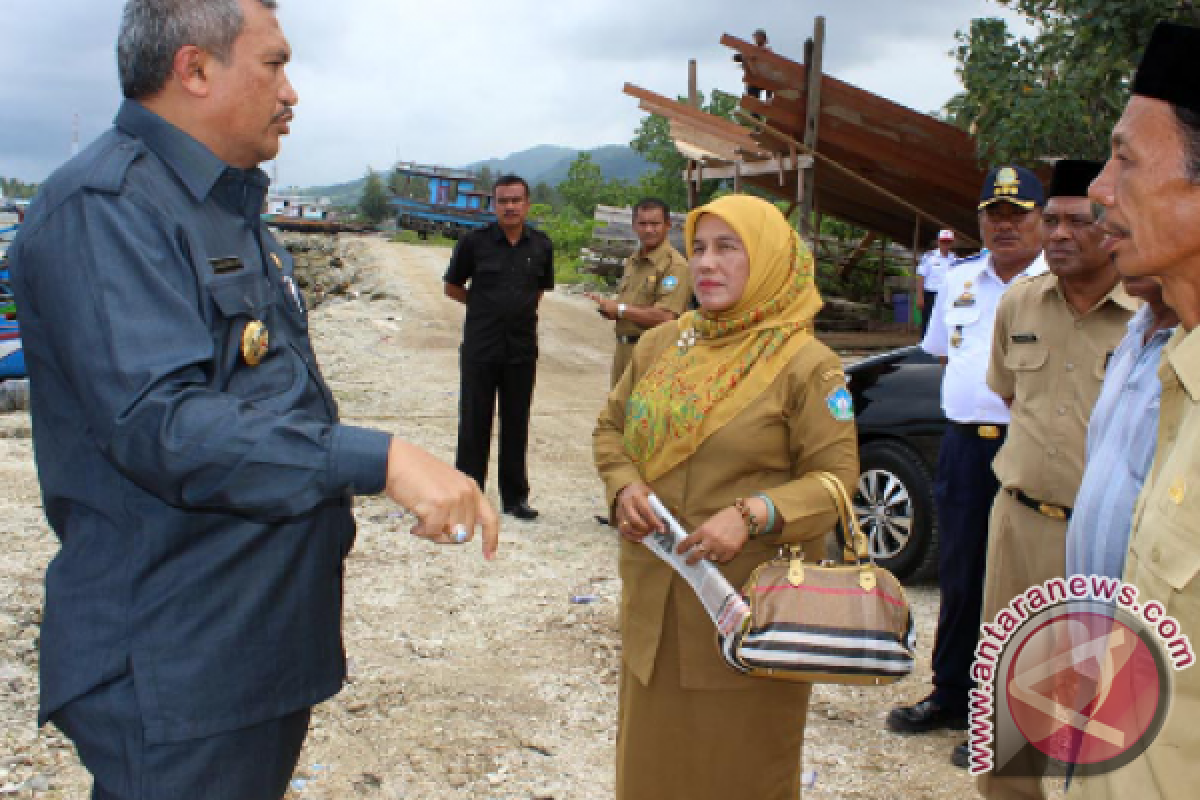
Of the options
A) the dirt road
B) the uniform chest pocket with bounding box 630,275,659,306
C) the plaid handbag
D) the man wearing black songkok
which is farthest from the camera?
the uniform chest pocket with bounding box 630,275,659,306

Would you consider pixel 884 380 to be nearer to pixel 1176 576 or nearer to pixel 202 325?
pixel 1176 576

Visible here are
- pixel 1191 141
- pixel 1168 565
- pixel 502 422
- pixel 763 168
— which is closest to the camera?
pixel 1168 565

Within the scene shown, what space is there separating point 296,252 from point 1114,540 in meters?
34.8

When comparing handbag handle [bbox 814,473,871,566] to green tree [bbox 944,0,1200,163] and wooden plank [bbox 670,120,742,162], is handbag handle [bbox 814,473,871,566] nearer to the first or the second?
green tree [bbox 944,0,1200,163]

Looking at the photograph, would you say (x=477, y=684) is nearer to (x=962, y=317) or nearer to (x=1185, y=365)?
(x=962, y=317)

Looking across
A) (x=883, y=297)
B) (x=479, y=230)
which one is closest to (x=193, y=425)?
(x=479, y=230)

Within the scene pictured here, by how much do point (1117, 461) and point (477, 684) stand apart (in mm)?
3102

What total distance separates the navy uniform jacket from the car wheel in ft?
12.5

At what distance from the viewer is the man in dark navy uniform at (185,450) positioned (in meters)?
1.58

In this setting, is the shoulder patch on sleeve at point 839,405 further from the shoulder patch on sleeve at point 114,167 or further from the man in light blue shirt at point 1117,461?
the shoulder patch on sleeve at point 114,167

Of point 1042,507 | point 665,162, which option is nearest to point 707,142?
point 1042,507

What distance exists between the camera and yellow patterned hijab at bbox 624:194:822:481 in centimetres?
260

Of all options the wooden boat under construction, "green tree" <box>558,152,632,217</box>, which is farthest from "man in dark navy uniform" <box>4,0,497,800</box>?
"green tree" <box>558,152,632,217</box>

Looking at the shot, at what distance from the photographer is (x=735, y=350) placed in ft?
8.79
